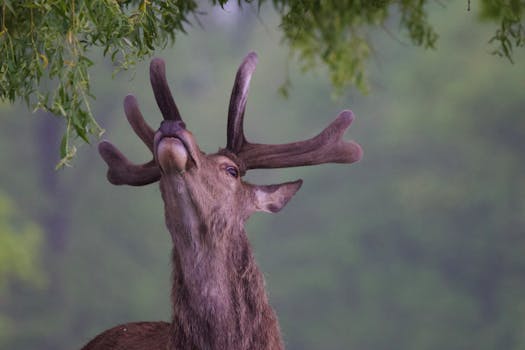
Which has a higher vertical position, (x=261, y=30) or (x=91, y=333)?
(x=261, y=30)

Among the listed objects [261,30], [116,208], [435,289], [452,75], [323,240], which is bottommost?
[435,289]

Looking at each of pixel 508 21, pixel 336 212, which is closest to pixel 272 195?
pixel 508 21

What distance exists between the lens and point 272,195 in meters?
3.44

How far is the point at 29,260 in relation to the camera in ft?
34.1

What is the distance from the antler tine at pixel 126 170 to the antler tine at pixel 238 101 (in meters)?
0.36

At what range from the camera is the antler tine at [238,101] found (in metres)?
3.35

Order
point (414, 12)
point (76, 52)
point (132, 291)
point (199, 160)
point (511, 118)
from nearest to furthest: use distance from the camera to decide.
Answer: point (199, 160)
point (76, 52)
point (414, 12)
point (511, 118)
point (132, 291)

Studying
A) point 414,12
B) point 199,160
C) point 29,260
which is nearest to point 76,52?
point 199,160

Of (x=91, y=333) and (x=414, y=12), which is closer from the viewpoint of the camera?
(x=414, y=12)

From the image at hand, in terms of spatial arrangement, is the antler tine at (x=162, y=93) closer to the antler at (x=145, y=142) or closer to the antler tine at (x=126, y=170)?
the antler at (x=145, y=142)

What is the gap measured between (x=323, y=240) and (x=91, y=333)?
3097 mm

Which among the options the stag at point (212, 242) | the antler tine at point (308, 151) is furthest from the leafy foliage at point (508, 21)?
the stag at point (212, 242)

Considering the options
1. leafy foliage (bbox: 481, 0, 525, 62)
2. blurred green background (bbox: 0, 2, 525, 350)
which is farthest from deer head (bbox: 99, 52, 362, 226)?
blurred green background (bbox: 0, 2, 525, 350)

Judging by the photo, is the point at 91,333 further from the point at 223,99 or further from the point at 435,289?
the point at 435,289
